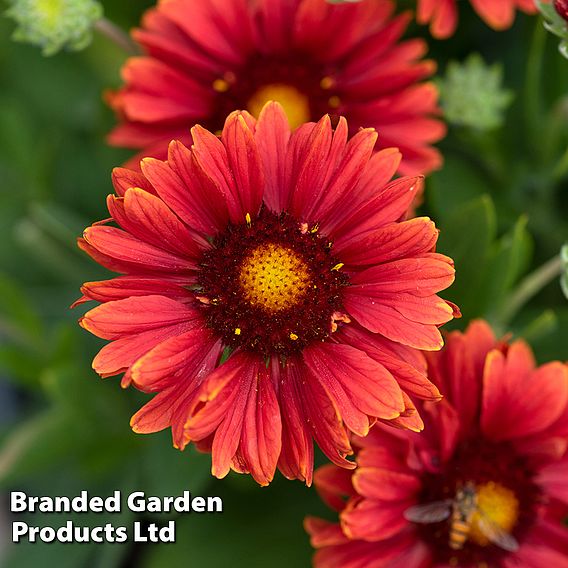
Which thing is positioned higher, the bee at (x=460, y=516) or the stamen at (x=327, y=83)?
the stamen at (x=327, y=83)

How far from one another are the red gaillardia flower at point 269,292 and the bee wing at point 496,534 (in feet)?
0.81

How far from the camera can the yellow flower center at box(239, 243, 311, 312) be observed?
0.73 meters

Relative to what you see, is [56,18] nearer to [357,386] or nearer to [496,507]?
[357,386]

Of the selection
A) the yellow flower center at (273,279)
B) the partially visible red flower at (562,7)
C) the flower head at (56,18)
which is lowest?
the yellow flower center at (273,279)

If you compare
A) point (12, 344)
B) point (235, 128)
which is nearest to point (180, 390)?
point (235, 128)

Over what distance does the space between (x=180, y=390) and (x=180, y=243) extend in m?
0.13

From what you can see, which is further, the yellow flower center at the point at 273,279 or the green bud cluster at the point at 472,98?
the green bud cluster at the point at 472,98

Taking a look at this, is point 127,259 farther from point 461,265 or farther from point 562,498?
point 562,498

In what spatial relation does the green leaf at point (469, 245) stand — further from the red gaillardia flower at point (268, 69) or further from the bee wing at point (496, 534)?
the bee wing at point (496, 534)

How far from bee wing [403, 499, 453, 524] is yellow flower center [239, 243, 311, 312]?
0.82 ft

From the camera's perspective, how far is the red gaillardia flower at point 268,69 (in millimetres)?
863

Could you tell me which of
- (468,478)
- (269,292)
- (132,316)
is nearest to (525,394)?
(468,478)

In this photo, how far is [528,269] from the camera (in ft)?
3.85

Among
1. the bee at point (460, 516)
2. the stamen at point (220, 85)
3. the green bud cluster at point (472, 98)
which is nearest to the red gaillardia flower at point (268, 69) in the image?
the stamen at point (220, 85)
